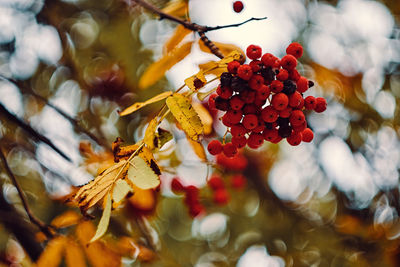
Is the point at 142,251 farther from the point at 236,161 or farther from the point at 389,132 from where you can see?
the point at 389,132

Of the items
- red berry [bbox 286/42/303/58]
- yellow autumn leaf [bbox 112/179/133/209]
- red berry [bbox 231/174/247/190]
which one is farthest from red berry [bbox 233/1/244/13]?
red berry [bbox 231/174/247/190]

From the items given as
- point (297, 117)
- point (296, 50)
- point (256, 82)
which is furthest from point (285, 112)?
point (296, 50)

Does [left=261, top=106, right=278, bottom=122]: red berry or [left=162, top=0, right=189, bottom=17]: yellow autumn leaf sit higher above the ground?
[left=162, top=0, right=189, bottom=17]: yellow autumn leaf

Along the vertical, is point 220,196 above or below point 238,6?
below

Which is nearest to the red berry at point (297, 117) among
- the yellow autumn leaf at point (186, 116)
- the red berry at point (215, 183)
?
the yellow autumn leaf at point (186, 116)

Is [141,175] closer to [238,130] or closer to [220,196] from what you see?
[238,130]

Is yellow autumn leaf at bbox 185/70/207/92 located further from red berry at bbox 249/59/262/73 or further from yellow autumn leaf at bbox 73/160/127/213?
yellow autumn leaf at bbox 73/160/127/213
